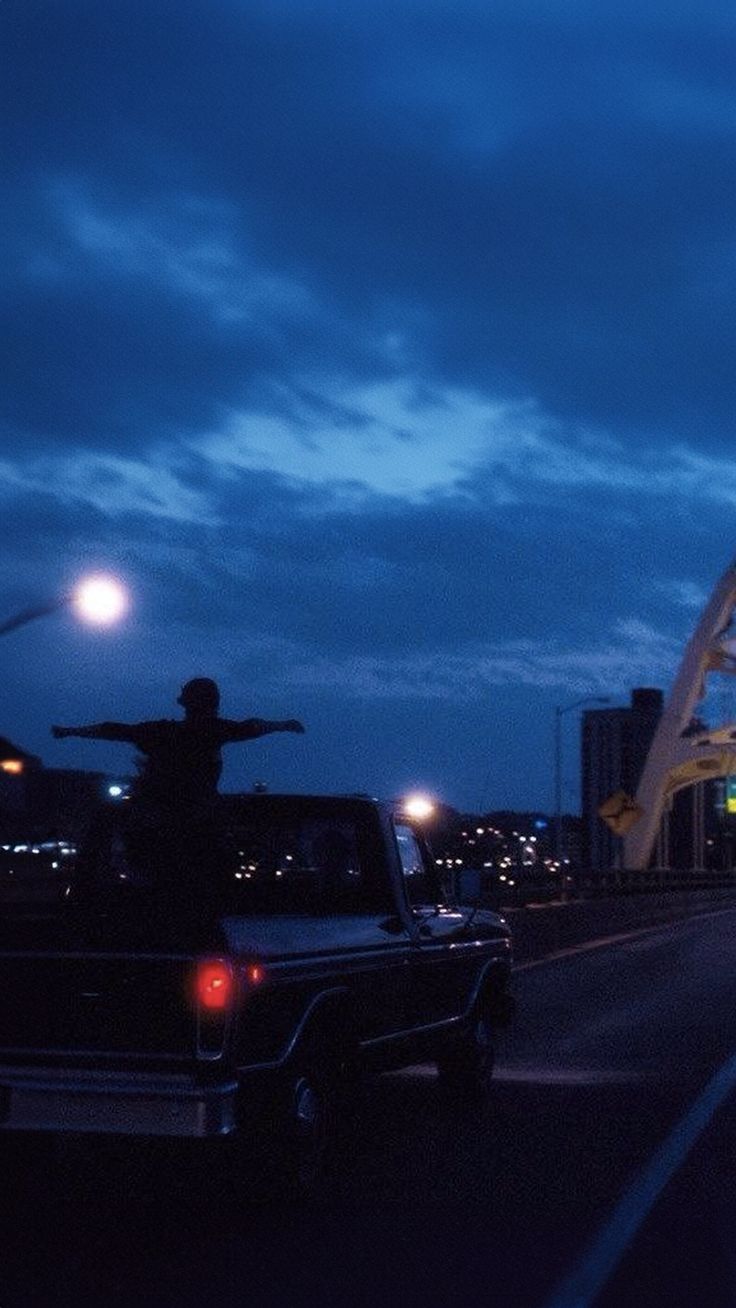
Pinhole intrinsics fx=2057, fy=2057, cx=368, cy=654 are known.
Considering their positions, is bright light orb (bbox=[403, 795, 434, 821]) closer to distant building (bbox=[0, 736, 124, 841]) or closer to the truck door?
the truck door

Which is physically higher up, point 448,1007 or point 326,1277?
point 448,1007

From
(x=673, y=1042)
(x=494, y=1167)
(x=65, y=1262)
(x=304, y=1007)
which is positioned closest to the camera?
(x=65, y=1262)

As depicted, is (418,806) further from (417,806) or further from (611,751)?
(611,751)

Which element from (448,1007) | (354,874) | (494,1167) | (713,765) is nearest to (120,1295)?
(494,1167)

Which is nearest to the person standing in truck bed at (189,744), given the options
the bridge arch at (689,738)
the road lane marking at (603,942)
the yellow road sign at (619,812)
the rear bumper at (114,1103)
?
the rear bumper at (114,1103)

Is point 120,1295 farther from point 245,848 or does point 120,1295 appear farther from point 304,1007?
point 245,848

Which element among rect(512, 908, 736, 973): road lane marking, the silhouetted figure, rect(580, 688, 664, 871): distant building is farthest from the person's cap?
rect(580, 688, 664, 871): distant building

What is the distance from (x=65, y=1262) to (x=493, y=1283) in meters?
1.69

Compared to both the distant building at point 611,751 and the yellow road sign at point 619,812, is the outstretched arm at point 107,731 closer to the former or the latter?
the yellow road sign at point 619,812

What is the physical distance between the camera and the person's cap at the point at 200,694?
10.5 meters

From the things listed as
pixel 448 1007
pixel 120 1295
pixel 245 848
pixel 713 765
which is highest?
pixel 713 765

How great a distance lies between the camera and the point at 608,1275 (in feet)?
25.1

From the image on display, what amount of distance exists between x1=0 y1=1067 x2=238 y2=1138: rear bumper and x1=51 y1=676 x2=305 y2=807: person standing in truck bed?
1.77 meters

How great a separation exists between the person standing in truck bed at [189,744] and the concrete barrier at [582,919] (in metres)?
18.1
